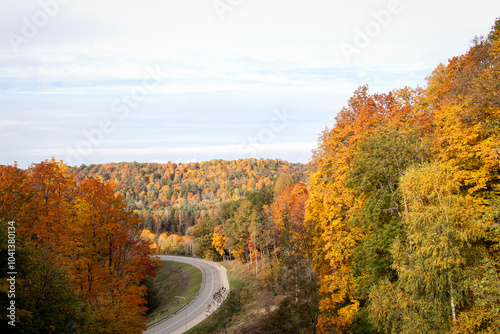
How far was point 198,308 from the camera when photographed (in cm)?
4953

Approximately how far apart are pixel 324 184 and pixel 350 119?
644 cm

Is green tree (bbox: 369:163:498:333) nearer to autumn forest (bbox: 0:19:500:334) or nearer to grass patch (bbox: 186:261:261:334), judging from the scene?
autumn forest (bbox: 0:19:500:334)

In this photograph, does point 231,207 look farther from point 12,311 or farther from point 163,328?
point 12,311

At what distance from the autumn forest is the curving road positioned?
1413 centimetres

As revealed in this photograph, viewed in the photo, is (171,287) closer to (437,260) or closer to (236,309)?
(236,309)

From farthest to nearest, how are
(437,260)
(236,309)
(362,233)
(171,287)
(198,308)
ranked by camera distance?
(171,287)
(198,308)
(236,309)
(362,233)
(437,260)

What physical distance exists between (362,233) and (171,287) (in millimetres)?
57200

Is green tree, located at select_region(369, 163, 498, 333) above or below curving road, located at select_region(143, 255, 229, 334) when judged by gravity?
above

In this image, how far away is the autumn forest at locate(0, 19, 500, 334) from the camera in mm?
17125

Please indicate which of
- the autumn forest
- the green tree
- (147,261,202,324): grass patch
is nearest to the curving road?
(147,261,202,324): grass patch

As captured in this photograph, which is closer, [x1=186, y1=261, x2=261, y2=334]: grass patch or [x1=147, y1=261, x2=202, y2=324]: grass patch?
[x1=186, y1=261, x2=261, y2=334]: grass patch

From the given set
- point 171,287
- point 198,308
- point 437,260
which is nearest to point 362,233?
point 437,260

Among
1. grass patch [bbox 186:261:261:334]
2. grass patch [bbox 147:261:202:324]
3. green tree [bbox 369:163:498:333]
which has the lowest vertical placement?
grass patch [bbox 147:261:202:324]

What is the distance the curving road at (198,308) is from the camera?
1683 inches
